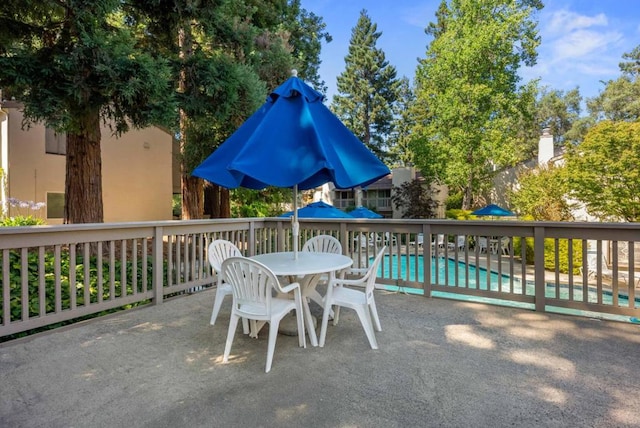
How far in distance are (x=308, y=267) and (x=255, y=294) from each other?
55 centimetres

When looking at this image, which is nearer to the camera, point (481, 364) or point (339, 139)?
point (481, 364)

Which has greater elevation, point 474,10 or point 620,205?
point 474,10

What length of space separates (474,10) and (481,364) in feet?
57.9

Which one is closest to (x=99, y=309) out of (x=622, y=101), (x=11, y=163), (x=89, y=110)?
(x=89, y=110)

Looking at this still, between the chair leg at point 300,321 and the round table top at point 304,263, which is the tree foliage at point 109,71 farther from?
the chair leg at point 300,321

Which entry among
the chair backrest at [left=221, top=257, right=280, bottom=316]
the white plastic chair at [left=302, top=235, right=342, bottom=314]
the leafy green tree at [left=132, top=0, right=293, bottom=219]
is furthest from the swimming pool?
the leafy green tree at [left=132, top=0, right=293, bottom=219]

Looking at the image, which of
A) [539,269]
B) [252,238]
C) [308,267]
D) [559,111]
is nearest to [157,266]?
[252,238]

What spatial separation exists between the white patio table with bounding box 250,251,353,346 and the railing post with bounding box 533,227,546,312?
2.28 meters

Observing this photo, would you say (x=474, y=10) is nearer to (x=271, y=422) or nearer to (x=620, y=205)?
(x=620, y=205)

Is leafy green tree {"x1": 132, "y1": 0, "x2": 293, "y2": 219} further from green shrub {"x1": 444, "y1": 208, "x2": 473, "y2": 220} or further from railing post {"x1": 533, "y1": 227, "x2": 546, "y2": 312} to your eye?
green shrub {"x1": 444, "y1": 208, "x2": 473, "y2": 220}

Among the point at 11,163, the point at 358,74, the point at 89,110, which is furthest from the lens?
the point at 358,74

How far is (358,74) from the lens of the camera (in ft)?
89.8

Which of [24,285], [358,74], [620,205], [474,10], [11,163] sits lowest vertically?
[24,285]

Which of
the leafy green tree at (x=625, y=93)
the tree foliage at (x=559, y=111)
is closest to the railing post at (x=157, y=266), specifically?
the leafy green tree at (x=625, y=93)
